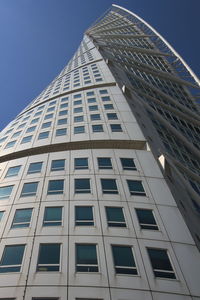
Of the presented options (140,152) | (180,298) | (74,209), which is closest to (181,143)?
(140,152)

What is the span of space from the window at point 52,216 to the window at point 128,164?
18.2 ft

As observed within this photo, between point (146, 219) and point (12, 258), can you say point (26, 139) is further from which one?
point (146, 219)

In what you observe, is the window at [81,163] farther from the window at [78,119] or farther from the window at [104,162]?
the window at [78,119]

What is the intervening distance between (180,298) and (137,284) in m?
1.66

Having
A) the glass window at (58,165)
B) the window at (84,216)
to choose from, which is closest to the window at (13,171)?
the glass window at (58,165)

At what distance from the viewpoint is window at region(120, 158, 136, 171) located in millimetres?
19545

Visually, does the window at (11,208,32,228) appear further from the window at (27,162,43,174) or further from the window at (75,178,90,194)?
the window at (27,162,43,174)

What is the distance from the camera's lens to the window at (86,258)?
12.6 meters

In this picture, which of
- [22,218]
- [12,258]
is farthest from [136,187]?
[12,258]

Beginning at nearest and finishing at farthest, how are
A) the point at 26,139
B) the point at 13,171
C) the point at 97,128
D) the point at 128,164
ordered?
the point at 128,164
the point at 13,171
the point at 97,128
the point at 26,139

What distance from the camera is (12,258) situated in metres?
13.3

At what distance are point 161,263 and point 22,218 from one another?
726 cm

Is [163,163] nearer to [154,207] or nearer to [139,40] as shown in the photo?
[154,207]

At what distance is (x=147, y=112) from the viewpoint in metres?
31.8
